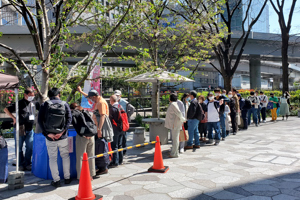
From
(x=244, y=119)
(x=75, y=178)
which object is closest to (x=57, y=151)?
(x=75, y=178)

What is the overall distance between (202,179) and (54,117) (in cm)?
Result: 321

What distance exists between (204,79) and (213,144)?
283 feet

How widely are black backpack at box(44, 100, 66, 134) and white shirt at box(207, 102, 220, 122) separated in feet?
17.2

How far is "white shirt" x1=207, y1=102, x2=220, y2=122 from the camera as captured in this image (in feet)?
28.3

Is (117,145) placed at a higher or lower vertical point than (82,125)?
lower

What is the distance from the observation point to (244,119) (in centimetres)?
1225

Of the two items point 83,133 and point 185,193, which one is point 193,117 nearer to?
point 185,193

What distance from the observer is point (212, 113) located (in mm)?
8656

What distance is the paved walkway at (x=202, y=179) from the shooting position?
4.60 m

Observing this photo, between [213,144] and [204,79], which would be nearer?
Result: [213,144]

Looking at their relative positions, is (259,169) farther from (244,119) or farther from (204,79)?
(204,79)

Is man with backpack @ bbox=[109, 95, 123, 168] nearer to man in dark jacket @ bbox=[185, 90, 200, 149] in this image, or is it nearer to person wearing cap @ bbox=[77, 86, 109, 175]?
person wearing cap @ bbox=[77, 86, 109, 175]

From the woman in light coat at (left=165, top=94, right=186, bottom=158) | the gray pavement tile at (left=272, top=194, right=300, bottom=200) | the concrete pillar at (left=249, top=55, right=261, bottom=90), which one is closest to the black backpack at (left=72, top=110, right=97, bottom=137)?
the woman in light coat at (left=165, top=94, right=186, bottom=158)

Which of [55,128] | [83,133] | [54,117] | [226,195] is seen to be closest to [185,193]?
[226,195]
